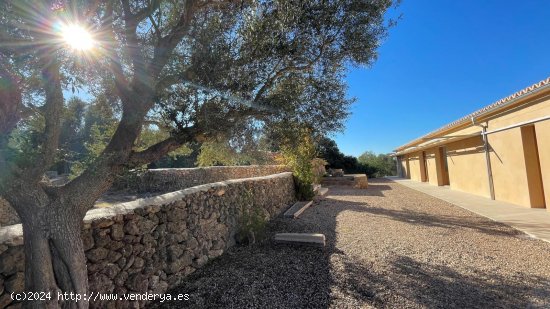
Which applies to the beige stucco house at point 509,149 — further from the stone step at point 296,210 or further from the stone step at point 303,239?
the stone step at point 303,239

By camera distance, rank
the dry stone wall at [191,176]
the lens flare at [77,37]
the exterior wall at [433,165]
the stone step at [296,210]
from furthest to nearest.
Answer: the exterior wall at [433,165] → the dry stone wall at [191,176] → the stone step at [296,210] → the lens flare at [77,37]

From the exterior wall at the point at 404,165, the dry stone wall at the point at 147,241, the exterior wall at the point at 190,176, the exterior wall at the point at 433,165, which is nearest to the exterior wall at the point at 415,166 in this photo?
the exterior wall at the point at 404,165

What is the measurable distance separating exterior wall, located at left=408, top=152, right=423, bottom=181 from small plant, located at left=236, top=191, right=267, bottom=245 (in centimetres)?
2167

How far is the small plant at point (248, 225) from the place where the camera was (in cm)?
639

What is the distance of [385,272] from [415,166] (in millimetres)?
24653

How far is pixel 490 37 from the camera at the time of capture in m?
15.1

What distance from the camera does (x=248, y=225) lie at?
6473mm

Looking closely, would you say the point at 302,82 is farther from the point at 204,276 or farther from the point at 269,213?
the point at 269,213

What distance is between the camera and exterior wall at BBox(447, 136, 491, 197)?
503 inches

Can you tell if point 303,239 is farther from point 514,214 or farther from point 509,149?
point 509,149

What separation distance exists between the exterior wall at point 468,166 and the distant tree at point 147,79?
10680 millimetres

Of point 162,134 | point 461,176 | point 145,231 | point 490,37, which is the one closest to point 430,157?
point 461,176

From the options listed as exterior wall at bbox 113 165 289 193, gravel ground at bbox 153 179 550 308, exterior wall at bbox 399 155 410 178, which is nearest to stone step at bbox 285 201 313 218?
gravel ground at bbox 153 179 550 308

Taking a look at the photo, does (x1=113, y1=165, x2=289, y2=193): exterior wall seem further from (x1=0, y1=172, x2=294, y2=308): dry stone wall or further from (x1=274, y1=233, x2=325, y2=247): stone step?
(x1=0, y1=172, x2=294, y2=308): dry stone wall
